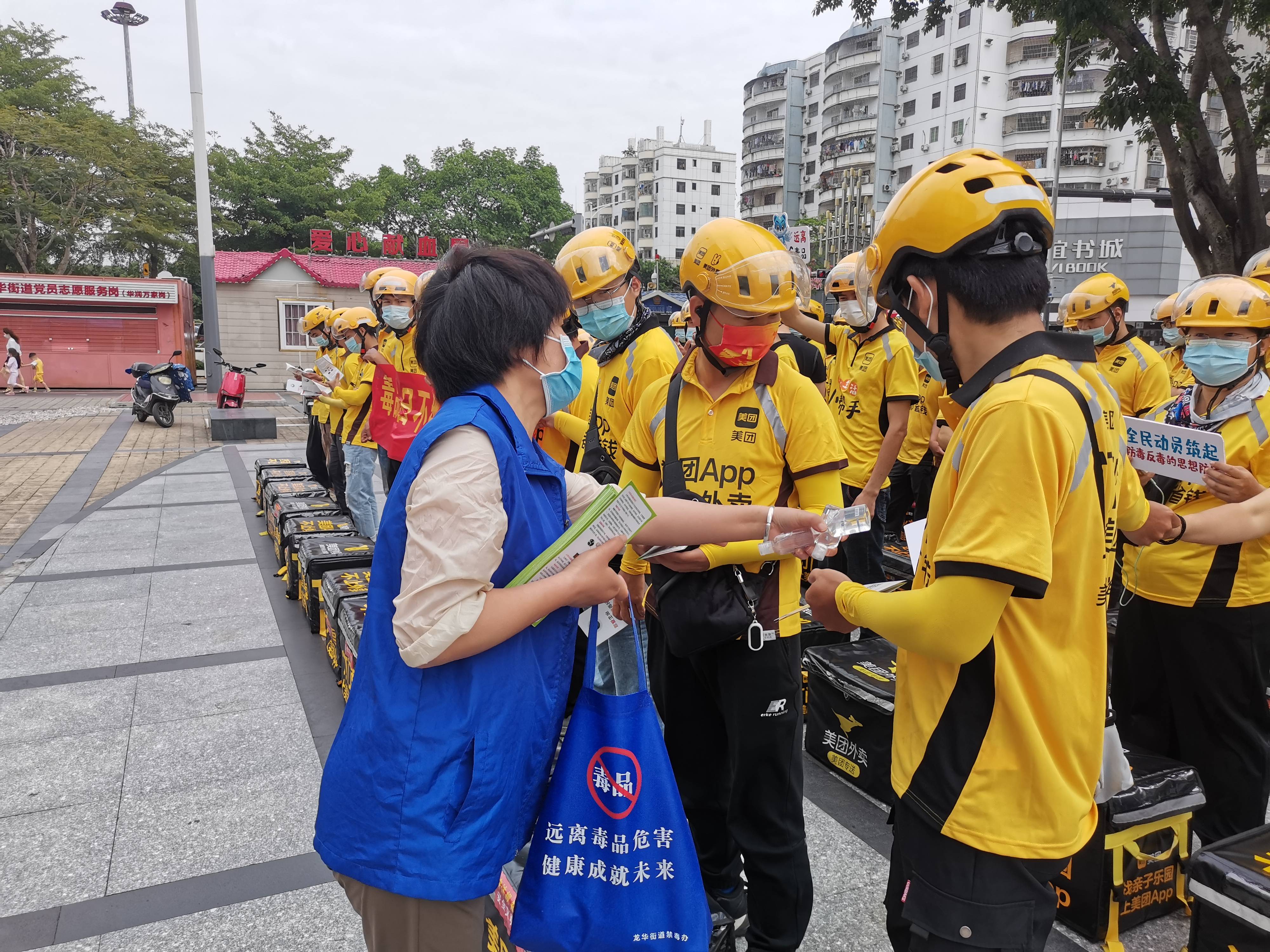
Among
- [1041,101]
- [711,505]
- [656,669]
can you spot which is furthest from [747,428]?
[1041,101]

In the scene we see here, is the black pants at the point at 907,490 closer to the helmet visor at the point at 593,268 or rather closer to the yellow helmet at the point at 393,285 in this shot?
the helmet visor at the point at 593,268

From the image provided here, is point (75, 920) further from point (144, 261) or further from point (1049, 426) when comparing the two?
point (144, 261)

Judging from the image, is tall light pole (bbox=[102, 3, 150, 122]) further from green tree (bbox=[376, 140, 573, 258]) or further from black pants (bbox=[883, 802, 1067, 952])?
black pants (bbox=[883, 802, 1067, 952])

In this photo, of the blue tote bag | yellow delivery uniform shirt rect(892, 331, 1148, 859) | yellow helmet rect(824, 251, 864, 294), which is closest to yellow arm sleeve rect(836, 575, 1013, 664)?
yellow delivery uniform shirt rect(892, 331, 1148, 859)

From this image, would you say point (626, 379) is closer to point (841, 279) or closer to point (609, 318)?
point (609, 318)

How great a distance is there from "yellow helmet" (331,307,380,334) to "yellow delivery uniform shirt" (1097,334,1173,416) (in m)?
5.86

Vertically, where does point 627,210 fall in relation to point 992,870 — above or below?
above

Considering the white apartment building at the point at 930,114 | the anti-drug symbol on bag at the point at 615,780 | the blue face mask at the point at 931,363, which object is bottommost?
the anti-drug symbol on bag at the point at 615,780

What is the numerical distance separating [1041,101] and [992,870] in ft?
169

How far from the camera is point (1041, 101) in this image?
43.2 m

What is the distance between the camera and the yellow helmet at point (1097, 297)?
16.8 ft

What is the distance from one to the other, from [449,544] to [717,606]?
1.09 m

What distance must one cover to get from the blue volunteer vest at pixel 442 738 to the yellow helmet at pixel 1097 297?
16.2 feet

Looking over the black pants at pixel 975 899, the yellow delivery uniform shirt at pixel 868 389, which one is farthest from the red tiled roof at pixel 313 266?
the black pants at pixel 975 899
